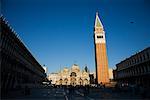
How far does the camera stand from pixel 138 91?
1326 inches

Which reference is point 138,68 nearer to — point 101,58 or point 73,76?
point 101,58

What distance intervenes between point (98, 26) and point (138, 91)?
80.4 metres

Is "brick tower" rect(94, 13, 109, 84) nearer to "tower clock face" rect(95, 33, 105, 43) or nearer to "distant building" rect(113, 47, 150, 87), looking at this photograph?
"tower clock face" rect(95, 33, 105, 43)

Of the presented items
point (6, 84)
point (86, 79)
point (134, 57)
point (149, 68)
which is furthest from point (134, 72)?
point (86, 79)

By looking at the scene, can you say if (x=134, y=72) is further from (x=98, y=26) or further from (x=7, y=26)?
(x=98, y=26)

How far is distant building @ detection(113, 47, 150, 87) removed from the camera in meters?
55.2

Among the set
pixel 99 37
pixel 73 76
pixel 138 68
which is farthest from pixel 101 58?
pixel 73 76

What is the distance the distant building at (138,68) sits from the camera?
5524 cm

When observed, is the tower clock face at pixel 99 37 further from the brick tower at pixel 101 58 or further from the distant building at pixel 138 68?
the distant building at pixel 138 68

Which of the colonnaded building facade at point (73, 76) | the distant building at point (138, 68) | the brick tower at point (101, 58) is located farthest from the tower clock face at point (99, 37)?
the colonnaded building facade at point (73, 76)

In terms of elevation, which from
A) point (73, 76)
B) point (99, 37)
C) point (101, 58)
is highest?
point (99, 37)

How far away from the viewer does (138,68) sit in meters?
61.8

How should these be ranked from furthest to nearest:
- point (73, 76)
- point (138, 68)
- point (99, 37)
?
point (73, 76) → point (99, 37) → point (138, 68)

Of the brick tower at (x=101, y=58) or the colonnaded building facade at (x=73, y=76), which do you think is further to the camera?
the colonnaded building facade at (x=73, y=76)
